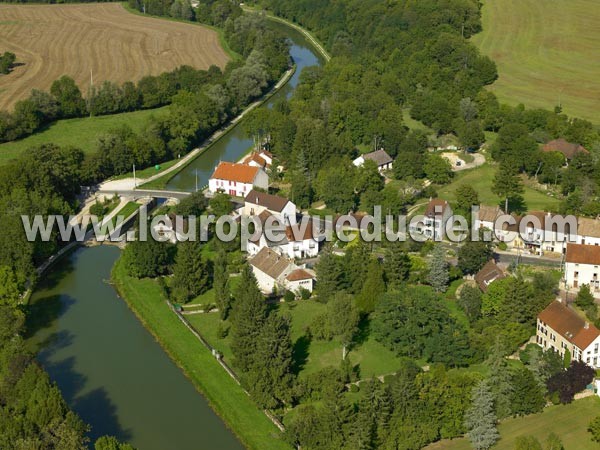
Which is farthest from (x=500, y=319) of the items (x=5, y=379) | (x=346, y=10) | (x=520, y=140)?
(x=346, y=10)

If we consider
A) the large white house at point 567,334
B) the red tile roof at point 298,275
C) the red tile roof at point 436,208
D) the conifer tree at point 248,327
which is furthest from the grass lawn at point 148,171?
the large white house at point 567,334

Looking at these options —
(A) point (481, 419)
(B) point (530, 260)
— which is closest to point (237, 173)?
(B) point (530, 260)

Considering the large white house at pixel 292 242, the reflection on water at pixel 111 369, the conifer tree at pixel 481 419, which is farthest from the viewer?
the large white house at pixel 292 242

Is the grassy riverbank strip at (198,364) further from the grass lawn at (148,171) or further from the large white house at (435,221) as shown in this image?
the large white house at (435,221)

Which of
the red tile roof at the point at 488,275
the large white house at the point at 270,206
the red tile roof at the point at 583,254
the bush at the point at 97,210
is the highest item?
the red tile roof at the point at 583,254

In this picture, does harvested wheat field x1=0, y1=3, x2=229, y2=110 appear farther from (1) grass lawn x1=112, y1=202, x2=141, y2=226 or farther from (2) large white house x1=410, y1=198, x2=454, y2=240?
(2) large white house x1=410, y1=198, x2=454, y2=240
